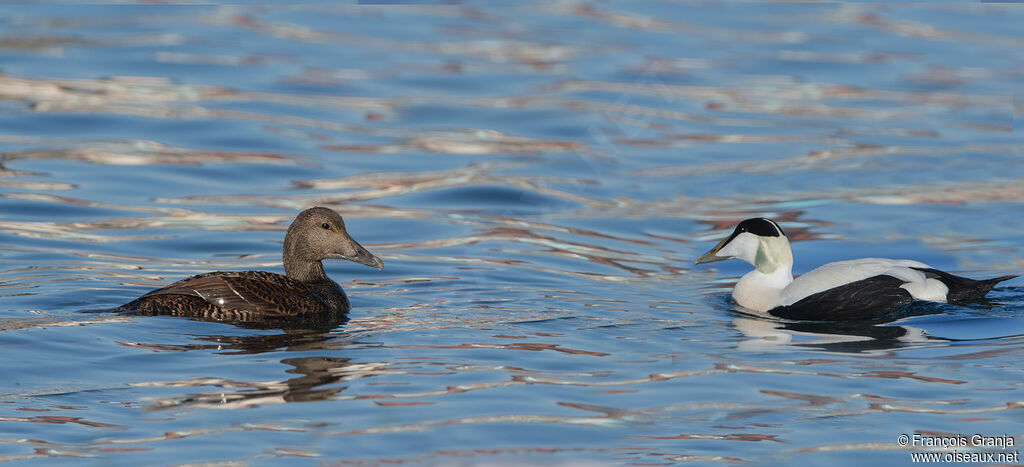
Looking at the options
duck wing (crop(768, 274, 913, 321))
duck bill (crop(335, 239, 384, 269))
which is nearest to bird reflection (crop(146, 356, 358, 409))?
duck bill (crop(335, 239, 384, 269))

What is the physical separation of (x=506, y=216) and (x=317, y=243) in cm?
392

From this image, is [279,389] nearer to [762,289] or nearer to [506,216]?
[762,289]

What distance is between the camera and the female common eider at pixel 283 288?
8.87 m

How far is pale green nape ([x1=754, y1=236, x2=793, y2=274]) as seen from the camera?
9891 millimetres

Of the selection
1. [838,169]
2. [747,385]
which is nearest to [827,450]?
[747,385]

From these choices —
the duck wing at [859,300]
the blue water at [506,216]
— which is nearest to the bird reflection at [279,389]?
the blue water at [506,216]

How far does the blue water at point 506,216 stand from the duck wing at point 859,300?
0.68 feet

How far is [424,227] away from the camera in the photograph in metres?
13.0

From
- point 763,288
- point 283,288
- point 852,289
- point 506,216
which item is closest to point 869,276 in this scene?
point 852,289

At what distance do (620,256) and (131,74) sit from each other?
10563 mm

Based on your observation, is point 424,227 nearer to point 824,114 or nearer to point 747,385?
point 747,385

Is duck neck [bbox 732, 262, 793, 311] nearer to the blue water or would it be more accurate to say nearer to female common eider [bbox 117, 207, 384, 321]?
the blue water

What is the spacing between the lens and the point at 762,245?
9914mm

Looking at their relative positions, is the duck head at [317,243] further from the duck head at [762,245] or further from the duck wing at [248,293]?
the duck head at [762,245]
